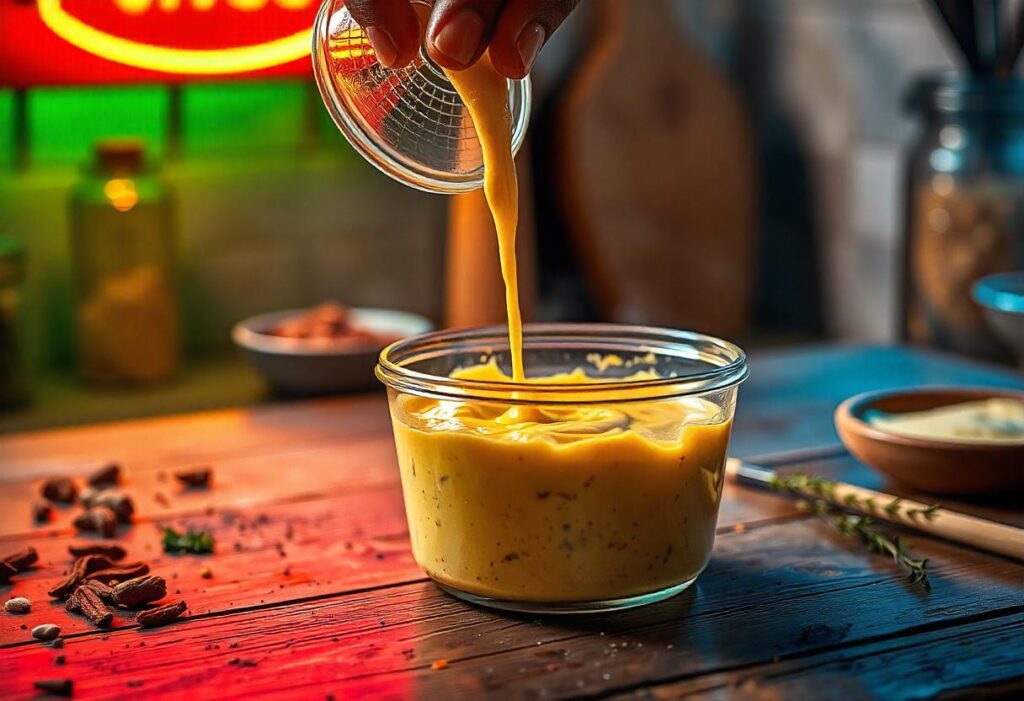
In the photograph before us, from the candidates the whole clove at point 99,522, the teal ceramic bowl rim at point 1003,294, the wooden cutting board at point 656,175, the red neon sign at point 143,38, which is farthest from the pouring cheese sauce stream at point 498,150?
the wooden cutting board at point 656,175

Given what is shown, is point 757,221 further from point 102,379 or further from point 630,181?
point 102,379

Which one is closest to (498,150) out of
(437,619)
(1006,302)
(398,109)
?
(398,109)

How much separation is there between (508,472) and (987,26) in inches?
51.1

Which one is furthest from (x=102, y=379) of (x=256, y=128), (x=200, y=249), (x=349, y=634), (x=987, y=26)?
(x=987, y=26)

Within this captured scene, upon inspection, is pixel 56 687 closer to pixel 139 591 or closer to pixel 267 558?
pixel 139 591

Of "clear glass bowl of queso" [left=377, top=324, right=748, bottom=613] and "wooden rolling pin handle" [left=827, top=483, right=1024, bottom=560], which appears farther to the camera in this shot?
"wooden rolling pin handle" [left=827, top=483, right=1024, bottom=560]

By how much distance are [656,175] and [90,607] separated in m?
1.61

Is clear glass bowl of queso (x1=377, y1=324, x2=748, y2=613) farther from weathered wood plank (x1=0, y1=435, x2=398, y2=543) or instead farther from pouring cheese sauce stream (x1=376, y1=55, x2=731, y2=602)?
weathered wood plank (x1=0, y1=435, x2=398, y2=543)

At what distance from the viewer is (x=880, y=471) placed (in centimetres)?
137

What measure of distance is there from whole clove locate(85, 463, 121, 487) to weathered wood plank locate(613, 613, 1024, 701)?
2.34ft

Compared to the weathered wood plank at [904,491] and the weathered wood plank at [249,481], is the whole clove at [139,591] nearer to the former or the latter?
the weathered wood plank at [249,481]

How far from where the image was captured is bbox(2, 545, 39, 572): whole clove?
3.92 ft

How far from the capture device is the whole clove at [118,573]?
1.15 metres

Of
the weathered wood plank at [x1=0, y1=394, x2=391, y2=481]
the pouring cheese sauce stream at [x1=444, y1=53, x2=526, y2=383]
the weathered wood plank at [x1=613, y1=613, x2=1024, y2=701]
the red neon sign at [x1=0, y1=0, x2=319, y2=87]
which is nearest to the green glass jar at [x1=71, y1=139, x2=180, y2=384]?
the red neon sign at [x1=0, y1=0, x2=319, y2=87]
